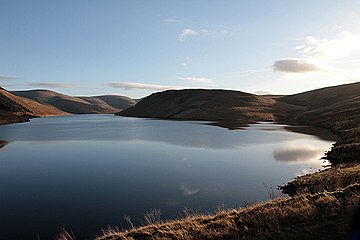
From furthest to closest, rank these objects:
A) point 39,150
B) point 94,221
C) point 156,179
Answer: point 39,150 < point 156,179 < point 94,221

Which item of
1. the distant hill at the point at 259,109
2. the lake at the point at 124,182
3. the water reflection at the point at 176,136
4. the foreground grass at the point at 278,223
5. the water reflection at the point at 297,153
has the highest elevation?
the distant hill at the point at 259,109

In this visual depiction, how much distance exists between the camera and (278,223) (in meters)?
11.0

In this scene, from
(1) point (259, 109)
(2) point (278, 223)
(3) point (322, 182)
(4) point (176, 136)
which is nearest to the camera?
(2) point (278, 223)

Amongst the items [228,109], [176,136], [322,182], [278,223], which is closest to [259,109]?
Answer: [228,109]

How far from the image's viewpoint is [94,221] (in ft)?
54.4

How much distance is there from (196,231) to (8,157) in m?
35.3

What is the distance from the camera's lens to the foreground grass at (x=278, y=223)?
32.7 ft

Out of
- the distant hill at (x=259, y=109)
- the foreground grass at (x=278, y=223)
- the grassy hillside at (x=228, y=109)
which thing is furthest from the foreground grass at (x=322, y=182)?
the grassy hillside at (x=228, y=109)

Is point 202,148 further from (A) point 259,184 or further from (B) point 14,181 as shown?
(B) point 14,181

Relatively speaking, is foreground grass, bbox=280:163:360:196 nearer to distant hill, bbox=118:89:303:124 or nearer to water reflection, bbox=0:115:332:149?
water reflection, bbox=0:115:332:149

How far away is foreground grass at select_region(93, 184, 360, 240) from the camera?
392 inches

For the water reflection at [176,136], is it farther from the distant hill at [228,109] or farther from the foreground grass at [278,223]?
the distant hill at [228,109]

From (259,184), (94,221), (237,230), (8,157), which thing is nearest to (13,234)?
(94,221)

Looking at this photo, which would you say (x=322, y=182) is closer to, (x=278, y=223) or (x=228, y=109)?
(x=278, y=223)
